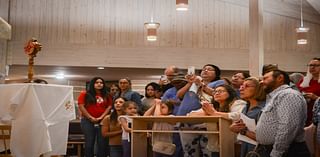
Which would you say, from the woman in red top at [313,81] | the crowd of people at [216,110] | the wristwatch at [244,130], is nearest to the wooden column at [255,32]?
the crowd of people at [216,110]

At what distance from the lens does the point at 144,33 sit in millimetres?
9227

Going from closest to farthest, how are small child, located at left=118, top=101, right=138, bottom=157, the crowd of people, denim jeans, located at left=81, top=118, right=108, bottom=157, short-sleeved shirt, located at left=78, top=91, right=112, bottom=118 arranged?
the crowd of people, small child, located at left=118, top=101, right=138, bottom=157, denim jeans, located at left=81, top=118, right=108, bottom=157, short-sleeved shirt, located at left=78, top=91, right=112, bottom=118

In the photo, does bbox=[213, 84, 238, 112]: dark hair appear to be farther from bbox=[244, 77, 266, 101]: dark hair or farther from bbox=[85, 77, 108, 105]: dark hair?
bbox=[85, 77, 108, 105]: dark hair

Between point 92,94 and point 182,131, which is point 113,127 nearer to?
point 92,94

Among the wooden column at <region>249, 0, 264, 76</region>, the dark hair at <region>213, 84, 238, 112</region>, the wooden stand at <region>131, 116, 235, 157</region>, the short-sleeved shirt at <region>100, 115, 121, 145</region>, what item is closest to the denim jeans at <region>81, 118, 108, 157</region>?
the short-sleeved shirt at <region>100, 115, 121, 145</region>

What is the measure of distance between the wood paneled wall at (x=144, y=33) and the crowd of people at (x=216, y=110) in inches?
122

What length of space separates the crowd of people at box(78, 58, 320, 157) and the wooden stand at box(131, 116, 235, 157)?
75 millimetres

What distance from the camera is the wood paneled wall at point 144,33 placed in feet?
29.2

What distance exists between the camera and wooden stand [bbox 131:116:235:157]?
11.5 feet

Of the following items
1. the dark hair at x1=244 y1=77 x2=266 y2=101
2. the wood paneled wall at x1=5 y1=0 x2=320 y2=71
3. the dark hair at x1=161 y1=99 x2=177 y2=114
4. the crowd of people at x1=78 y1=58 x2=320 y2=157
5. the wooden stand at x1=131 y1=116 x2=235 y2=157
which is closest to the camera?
the crowd of people at x1=78 y1=58 x2=320 y2=157

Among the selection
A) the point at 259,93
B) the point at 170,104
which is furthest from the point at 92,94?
the point at 259,93

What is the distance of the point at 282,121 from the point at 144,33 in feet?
21.7

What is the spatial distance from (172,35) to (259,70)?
257cm

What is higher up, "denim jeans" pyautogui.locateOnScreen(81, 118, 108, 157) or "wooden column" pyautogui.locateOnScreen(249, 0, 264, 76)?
"wooden column" pyautogui.locateOnScreen(249, 0, 264, 76)
